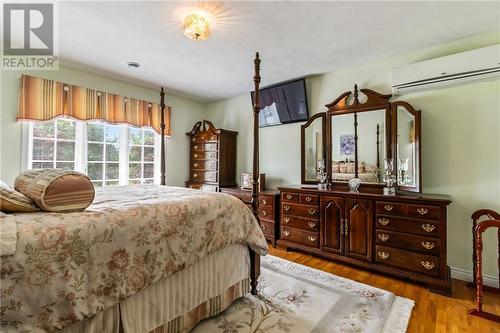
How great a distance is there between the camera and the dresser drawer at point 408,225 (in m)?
2.21

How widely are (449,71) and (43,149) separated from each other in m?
4.78

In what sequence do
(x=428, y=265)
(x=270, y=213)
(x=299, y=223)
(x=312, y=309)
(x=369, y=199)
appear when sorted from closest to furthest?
(x=312, y=309), (x=428, y=265), (x=369, y=199), (x=299, y=223), (x=270, y=213)

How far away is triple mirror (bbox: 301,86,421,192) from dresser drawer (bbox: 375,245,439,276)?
2.33ft

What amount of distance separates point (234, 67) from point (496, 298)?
3.62m

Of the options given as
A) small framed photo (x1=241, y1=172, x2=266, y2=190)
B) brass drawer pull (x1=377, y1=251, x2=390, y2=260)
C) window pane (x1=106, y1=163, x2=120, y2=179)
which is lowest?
brass drawer pull (x1=377, y1=251, x2=390, y2=260)

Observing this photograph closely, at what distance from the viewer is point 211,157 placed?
4.31 metres

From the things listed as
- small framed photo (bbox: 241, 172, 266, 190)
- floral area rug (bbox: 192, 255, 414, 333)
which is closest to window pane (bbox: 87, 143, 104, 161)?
small framed photo (bbox: 241, 172, 266, 190)

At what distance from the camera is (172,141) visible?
14.5 ft

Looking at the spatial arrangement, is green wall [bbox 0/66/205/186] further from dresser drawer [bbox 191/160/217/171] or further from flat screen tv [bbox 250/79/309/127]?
flat screen tv [bbox 250/79/309/127]

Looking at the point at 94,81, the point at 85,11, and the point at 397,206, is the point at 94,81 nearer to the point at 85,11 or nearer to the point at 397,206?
the point at 85,11

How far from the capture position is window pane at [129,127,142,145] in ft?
12.8

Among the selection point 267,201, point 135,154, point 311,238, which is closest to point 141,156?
point 135,154

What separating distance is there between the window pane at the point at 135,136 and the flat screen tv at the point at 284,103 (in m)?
2.09

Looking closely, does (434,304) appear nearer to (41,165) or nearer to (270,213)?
(270,213)
